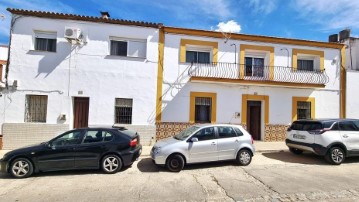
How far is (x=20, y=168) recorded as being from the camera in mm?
6527

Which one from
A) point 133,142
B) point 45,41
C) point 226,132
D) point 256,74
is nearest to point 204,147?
point 226,132

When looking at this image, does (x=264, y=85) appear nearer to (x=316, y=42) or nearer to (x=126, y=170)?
(x=316, y=42)

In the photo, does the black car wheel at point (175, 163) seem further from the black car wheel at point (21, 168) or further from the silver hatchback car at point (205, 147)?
the black car wheel at point (21, 168)

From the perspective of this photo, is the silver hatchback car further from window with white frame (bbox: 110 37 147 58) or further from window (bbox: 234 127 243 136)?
window with white frame (bbox: 110 37 147 58)

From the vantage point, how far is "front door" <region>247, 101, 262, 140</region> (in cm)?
1312

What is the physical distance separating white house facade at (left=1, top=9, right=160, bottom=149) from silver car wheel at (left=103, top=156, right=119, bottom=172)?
14.8 ft

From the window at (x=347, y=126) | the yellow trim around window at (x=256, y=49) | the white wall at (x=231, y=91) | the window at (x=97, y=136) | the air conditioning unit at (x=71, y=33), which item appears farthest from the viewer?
the yellow trim around window at (x=256, y=49)

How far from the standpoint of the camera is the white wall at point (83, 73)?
1087 cm

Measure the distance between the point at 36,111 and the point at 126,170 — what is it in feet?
21.6

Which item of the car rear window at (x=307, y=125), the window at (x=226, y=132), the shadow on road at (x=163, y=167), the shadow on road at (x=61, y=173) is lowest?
the shadow on road at (x=61, y=173)

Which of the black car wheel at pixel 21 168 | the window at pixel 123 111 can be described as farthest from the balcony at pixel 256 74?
the black car wheel at pixel 21 168

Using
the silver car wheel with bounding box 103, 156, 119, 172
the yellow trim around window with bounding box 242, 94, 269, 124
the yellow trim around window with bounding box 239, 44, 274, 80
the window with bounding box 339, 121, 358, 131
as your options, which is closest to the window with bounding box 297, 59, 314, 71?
the yellow trim around window with bounding box 239, 44, 274, 80

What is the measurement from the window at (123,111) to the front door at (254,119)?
21.4 feet

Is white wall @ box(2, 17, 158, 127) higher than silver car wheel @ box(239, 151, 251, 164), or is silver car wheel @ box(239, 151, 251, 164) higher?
white wall @ box(2, 17, 158, 127)
